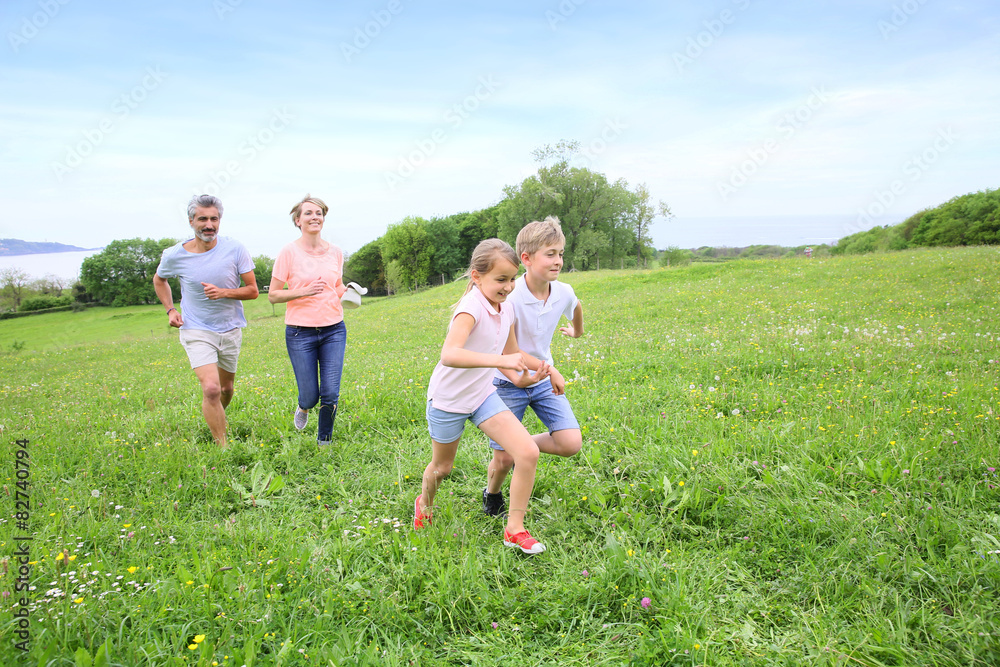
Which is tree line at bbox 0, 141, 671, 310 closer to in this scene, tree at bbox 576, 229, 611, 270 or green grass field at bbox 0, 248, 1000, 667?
tree at bbox 576, 229, 611, 270

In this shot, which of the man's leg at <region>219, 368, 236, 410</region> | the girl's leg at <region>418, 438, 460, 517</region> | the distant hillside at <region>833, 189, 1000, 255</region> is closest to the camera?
the girl's leg at <region>418, 438, 460, 517</region>

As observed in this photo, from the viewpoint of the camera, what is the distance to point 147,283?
190 feet

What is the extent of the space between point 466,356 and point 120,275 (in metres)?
70.6

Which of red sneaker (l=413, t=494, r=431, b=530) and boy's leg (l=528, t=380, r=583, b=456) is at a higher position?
boy's leg (l=528, t=380, r=583, b=456)

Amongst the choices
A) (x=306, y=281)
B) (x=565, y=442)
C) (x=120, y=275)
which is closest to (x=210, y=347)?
(x=306, y=281)

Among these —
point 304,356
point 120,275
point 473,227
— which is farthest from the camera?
point 473,227

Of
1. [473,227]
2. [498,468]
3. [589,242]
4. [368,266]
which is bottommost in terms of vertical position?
[498,468]

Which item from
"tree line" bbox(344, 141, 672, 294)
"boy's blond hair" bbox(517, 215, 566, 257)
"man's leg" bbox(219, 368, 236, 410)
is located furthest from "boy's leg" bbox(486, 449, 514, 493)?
"tree line" bbox(344, 141, 672, 294)

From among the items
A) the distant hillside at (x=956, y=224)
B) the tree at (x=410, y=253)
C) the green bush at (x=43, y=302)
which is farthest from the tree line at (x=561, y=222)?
the green bush at (x=43, y=302)

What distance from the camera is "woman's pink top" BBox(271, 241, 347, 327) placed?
17.9 feet

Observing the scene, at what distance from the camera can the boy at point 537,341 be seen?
3.72m

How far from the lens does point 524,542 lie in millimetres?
3418

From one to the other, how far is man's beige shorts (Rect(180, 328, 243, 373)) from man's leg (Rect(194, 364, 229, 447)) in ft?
0.29

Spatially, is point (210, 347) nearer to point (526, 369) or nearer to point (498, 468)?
point (498, 468)
